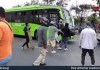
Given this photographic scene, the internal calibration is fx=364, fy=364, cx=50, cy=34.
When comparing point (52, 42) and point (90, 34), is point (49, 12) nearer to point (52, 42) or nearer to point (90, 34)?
point (52, 42)

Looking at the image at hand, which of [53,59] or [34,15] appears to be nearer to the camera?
[53,59]

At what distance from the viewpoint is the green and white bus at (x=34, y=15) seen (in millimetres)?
27422

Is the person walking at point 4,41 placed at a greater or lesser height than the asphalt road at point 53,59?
greater

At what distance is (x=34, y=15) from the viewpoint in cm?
2942

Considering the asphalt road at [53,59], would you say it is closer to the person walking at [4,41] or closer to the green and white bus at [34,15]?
the person walking at [4,41]

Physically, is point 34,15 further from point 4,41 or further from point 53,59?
point 4,41

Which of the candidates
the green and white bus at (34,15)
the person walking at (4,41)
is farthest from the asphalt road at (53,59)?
the green and white bus at (34,15)

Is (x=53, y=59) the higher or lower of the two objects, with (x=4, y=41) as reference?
lower

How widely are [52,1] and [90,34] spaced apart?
48.9 meters

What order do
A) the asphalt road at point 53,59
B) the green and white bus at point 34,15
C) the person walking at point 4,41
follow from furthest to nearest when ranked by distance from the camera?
1. the green and white bus at point 34,15
2. the asphalt road at point 53,59
3. the person walking at point 4,41

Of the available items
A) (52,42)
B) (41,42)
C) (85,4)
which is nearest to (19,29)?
(52,42)

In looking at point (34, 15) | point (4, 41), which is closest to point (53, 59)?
point (4, 41)

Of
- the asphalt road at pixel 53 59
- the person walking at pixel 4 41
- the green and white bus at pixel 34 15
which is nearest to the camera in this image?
the person walking at pixel 4 41

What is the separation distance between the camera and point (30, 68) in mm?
5105
